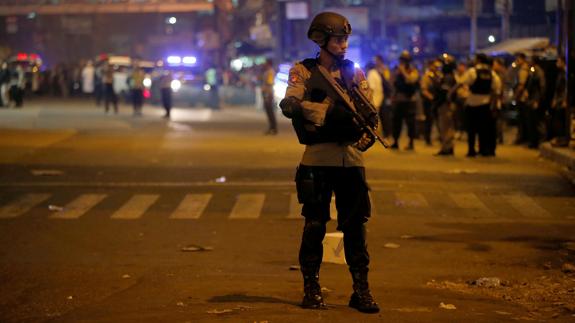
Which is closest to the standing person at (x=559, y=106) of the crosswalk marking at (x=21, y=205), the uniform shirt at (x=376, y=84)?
the uniform shirt at (x=376, y=84)

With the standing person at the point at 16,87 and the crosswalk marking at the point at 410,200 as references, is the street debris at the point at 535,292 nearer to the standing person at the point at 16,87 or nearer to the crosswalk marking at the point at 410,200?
the crosswalk marking at the point at 410,200

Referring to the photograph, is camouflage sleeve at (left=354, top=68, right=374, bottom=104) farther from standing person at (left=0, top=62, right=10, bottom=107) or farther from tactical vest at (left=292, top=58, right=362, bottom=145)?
standing person at (left=0, top=62, right=10, bottom=107)

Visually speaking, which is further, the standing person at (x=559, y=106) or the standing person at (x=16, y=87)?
the standing person at (x=16, y=87)

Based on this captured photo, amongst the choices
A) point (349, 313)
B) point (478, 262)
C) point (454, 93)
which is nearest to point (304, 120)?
point (349, 313)

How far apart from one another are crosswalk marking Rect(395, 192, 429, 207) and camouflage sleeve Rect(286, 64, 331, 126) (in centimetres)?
764

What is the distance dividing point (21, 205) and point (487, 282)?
7.83 m

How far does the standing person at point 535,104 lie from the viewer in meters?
23.9

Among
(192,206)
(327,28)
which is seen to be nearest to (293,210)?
(192,206)

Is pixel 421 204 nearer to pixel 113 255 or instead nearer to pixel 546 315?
pixel 113 255

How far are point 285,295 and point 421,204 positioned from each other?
692 centimetres

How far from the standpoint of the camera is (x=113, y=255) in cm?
1134

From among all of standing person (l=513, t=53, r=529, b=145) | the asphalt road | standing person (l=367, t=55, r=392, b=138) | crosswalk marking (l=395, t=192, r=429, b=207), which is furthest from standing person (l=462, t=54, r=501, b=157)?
crosswalk marking (l=395, t=192, r=429, b=207)

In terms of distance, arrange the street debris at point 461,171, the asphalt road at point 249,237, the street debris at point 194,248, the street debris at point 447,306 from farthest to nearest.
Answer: the street debris at point 461,171 < the street debris at point 194,248 < the asphalt road at point 249,237 < the street debris at point 447,306

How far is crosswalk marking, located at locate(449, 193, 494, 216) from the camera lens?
1485 cm
